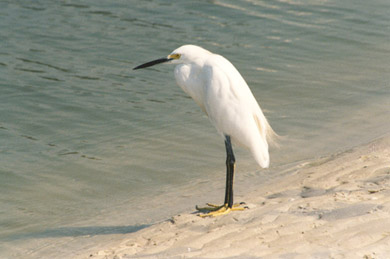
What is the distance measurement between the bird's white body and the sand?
0.56 metres

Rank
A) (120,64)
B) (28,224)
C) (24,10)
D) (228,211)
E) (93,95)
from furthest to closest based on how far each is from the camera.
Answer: (24,10)
(120,64)
(93,95)
(28,224)
(228,211)

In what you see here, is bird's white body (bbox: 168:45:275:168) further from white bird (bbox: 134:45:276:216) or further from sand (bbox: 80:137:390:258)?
sand (bbox: 80:137:390:258)

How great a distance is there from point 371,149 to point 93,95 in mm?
3952

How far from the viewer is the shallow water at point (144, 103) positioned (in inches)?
235

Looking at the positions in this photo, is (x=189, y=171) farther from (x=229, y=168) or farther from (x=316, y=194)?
(x=316, y=194)

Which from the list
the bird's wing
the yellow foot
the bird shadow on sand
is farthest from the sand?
the bird's wing

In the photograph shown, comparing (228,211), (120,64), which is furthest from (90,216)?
(120,64)

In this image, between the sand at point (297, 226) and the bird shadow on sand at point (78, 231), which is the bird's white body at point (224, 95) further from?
the bird shadow on sand at point (78, 231)

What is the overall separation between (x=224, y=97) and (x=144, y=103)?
11.5ft

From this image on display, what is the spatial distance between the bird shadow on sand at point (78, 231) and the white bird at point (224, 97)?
75 cm

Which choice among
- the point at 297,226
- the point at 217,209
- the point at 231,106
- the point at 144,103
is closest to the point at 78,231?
the point at 217,209

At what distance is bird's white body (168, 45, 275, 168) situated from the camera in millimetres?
5012

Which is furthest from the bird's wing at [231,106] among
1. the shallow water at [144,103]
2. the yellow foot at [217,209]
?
the shallow water at [144,103]

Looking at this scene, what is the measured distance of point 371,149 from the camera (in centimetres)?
636
